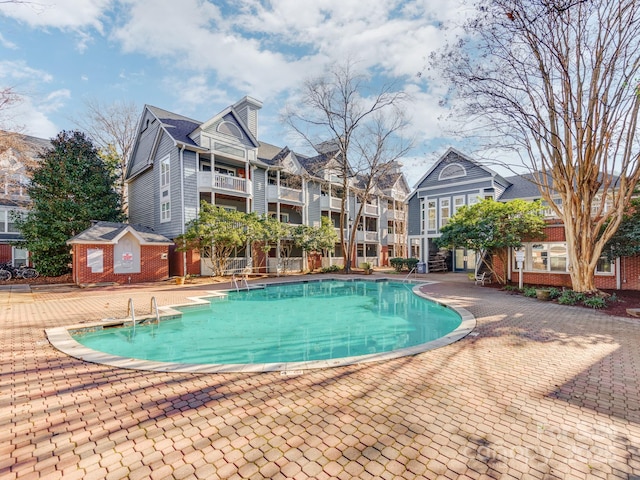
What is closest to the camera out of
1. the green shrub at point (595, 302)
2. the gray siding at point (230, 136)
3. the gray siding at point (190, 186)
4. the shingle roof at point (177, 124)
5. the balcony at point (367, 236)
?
the green shrub at point (595, 302)

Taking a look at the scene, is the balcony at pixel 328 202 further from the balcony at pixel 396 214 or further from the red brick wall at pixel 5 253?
the red brick wall at pixel 5 253

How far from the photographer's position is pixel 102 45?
1219 centimetres

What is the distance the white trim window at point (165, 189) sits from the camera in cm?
1886

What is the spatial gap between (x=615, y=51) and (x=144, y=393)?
14.4 meters

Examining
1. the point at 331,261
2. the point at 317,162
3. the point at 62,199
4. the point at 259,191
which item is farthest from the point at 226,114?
the point at 331,261

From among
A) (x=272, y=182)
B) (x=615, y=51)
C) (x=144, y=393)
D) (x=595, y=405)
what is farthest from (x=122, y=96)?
(x=595, y=405)

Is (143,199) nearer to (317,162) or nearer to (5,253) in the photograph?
(5,253)

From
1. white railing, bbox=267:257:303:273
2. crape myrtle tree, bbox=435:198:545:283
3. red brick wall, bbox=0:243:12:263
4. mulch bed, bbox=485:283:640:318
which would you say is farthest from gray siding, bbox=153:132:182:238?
mulch bed, bbox=485:283:640:318

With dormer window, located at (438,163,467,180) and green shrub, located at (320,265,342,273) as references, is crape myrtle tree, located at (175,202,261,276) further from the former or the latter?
dormer window, located at (438,163,467,180)

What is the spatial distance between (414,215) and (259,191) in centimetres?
1257

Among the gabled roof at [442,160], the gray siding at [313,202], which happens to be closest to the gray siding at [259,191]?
the gray siding at [313,202]

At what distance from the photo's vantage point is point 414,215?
24703 mm

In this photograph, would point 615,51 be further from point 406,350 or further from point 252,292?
point 252,292

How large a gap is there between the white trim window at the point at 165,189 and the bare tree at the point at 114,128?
651cm
